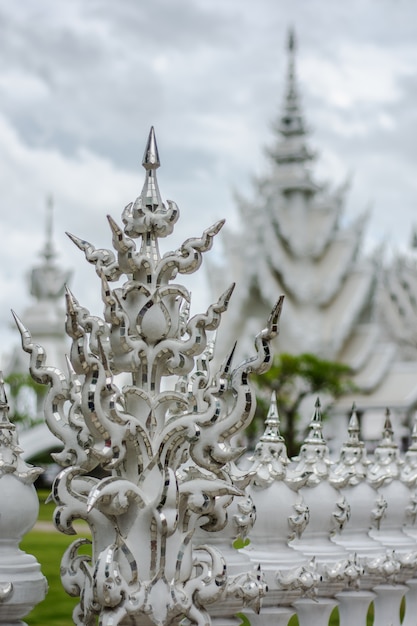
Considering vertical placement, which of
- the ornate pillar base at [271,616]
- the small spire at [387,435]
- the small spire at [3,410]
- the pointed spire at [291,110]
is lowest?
the ornate pillar base at [271,616]

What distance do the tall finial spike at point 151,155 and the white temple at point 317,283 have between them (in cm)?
3004

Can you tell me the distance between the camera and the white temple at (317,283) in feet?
112

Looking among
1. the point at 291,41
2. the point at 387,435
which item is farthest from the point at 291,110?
the point at 387,435

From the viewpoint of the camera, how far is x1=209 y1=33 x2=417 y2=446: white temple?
112 feet

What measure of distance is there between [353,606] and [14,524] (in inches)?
68.9

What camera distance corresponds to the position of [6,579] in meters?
3.04

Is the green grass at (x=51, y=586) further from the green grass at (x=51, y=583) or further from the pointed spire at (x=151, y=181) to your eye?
the pointed spire at (x=151, y=181)

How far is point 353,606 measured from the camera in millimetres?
4277

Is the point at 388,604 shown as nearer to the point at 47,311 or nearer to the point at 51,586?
the point at 51,586

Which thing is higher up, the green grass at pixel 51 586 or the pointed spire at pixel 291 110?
the pointed spire at pixel 291 110

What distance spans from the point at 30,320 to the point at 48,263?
2655mm

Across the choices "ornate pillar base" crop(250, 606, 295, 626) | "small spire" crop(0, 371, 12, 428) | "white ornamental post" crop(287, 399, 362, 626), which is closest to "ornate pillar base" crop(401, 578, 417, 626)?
"white ornamental post" crop(287, 399, 362, 626)

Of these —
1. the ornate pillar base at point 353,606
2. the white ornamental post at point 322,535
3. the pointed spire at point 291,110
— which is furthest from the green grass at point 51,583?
the pointed spire at point 291,110

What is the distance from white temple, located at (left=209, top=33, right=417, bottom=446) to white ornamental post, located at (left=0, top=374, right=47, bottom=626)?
98.5 ft
